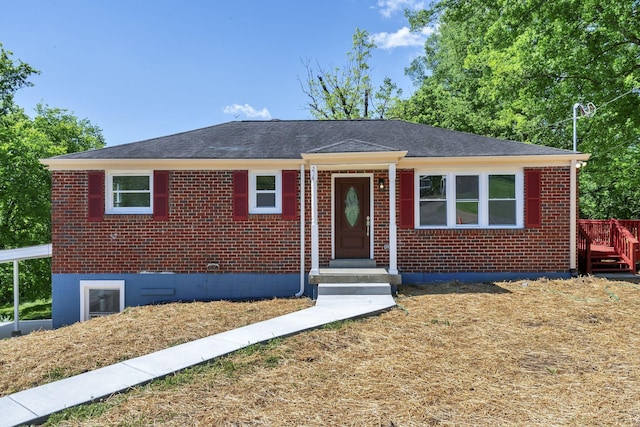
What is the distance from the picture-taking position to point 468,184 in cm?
939

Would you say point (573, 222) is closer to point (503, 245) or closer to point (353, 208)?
point (503, 245)

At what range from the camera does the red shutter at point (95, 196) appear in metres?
9.30

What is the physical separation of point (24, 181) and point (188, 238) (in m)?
13.8

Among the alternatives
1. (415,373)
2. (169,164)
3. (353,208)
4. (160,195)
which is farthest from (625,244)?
(160,195)

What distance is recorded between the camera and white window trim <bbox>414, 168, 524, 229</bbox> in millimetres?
9281

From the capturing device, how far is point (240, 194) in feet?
30.7

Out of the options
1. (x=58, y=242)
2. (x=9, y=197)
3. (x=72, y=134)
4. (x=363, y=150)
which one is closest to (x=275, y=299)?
(x=363, y=150)

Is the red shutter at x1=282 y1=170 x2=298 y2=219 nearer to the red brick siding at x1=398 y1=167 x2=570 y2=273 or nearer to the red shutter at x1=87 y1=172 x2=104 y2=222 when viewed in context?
the red brick siding at x1=398 y1=167 x2=570 y2=273

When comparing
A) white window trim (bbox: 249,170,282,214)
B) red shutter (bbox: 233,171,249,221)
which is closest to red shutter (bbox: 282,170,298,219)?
white window trim (bbox: 249,170,282,214)

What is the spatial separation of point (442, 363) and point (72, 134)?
2818 cm

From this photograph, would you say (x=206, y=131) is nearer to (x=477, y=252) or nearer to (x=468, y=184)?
(x=468, y=184)

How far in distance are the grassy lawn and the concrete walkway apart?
63.9 feet

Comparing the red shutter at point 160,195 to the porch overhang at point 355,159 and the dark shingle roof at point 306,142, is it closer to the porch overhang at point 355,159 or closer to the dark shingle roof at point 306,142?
the dark shingle roof at point 306,142

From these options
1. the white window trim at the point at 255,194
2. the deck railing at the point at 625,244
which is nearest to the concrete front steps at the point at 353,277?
the white window trim at the point at 255,194
